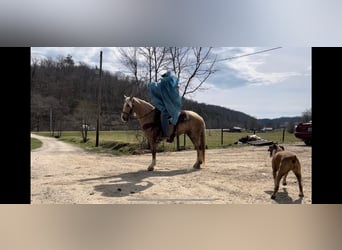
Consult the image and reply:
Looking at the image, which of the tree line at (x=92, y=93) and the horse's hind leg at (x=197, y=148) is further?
the horse's hind leg at (x=197, y=148)

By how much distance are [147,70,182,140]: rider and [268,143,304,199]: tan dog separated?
3.03ft

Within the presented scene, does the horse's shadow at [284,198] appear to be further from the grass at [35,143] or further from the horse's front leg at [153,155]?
the grass at [35,143]

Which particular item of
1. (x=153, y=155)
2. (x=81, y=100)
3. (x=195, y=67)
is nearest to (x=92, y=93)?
(x=81, y=100)

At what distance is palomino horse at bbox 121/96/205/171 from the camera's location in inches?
133

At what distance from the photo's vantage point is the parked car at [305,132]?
323cm

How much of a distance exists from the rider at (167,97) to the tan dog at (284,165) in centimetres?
92

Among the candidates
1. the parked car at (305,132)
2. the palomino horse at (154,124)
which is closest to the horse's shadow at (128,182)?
the palomino horse at (154,124)

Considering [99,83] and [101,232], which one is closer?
[101,232]

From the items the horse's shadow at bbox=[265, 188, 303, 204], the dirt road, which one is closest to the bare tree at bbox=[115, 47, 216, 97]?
the dirt road
